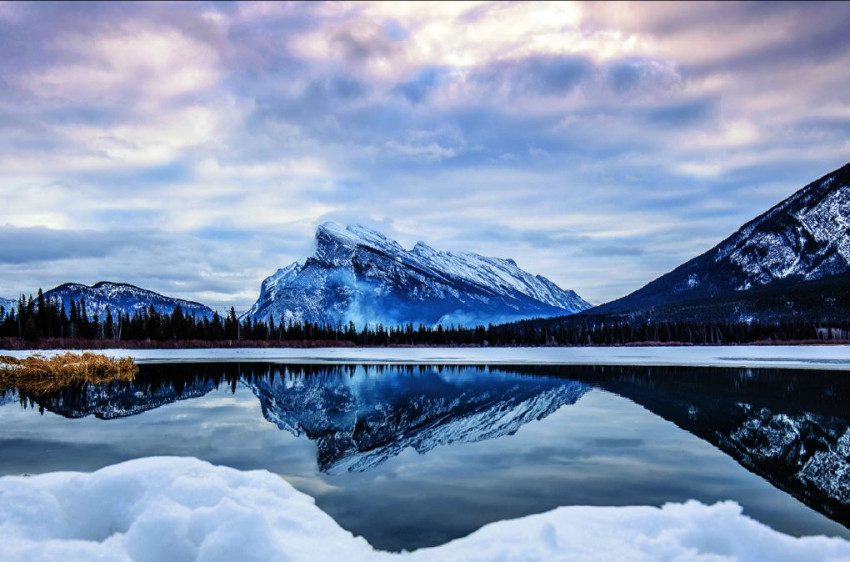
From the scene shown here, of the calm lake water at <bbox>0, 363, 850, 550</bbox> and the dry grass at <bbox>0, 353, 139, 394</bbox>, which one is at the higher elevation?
the dry grass at <bbox>0, 353, 139, 394</bbox>

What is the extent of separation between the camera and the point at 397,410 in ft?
89.2

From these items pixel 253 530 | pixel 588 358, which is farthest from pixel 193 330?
pixel 253 530

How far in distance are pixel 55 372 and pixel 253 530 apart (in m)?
47.9

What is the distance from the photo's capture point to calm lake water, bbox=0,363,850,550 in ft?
39.2

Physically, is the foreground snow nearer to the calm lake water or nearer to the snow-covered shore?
the calm lake water

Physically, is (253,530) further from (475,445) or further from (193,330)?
(193,330)

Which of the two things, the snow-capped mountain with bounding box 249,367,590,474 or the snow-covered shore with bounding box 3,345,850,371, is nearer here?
the snow-capped mountain with bounding box 249,367,590,474

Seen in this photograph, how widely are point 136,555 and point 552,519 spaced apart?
6035mm

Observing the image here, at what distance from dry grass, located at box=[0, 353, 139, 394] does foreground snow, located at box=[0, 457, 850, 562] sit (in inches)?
1397

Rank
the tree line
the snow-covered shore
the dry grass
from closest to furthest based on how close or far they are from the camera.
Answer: the dry grass → the snow-covered shore → the tree line

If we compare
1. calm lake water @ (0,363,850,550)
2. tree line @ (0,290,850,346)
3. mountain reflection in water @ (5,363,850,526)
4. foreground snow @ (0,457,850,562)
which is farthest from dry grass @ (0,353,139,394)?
tree line @ (0,290,850,346)

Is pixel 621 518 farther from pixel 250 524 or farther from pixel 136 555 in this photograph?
pixel 136 555

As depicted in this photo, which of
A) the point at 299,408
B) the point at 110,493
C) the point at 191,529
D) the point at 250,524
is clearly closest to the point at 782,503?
the point at 250,524

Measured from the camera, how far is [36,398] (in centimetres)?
3244
